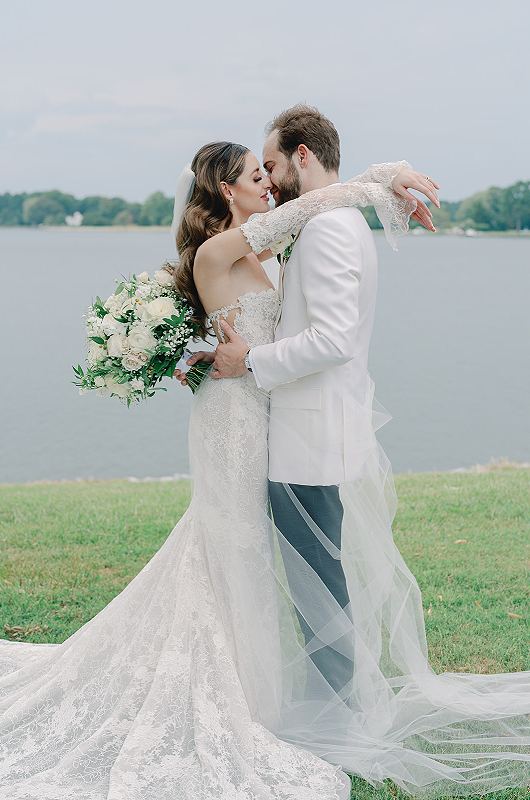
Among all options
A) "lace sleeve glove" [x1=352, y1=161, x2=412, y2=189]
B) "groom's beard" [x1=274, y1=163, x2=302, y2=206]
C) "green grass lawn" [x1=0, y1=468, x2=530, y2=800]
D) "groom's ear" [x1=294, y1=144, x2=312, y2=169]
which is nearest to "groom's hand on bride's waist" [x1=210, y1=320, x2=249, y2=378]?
"groom's beard" [x1=274, y1=163, x2=302, y2=206]

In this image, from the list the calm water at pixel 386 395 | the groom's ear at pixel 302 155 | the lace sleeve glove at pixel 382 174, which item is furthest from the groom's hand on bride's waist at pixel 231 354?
the calm water at pixel 386 395

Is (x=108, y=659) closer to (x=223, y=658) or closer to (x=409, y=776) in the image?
A: (x=223, y=658)

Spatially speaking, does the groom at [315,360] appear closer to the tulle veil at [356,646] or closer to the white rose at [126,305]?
the tulle veil at [356,646]

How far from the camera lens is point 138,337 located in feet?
13.1

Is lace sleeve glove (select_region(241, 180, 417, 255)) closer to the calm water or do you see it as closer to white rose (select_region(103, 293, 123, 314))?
white rose (select_region(103, 293, 123, 314))

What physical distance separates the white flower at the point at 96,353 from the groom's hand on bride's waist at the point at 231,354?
0.47 meters

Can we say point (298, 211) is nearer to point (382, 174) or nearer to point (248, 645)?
point (382, 174)

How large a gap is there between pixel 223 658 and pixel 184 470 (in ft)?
38.2

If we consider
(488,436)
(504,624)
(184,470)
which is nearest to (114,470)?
(184,470)

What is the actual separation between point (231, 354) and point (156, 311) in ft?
1.13

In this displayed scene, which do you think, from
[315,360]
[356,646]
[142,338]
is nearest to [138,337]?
[142,338]

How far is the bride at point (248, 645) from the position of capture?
12.8 feet

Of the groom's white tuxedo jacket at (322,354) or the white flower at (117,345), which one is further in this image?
the white flower at (117,345)

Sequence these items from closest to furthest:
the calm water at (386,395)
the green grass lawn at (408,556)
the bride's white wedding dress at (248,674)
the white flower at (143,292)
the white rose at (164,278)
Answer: the bride's white wedding dress at (248,674)
the white flower at (143,292)
the white rose at (164,278)
the green grass lawn at (408,556)
the calm water at (386,395)
